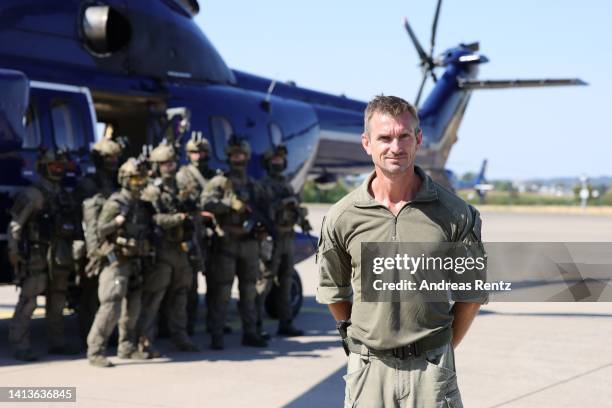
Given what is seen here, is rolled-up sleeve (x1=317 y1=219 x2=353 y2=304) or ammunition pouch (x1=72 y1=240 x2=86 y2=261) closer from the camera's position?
rolled-up sleeve (x1=317 y1=219 x2=353 y2=304)

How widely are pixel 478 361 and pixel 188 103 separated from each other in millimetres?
4216

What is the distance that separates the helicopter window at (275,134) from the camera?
10.9 metres

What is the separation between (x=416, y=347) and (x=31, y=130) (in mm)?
5895

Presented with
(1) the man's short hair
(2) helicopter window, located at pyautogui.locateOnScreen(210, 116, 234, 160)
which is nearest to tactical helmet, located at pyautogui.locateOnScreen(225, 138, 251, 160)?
(2) helicopter window, located at pyautogui.locateOnScreen(210, 116, 234, 160)

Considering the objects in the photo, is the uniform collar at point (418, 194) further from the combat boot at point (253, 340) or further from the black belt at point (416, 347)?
the combat boot at point (253, 340)

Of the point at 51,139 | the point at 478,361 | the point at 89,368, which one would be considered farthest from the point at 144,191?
the point at 478,361

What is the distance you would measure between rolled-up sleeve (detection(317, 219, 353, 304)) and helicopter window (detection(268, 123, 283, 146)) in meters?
7.73

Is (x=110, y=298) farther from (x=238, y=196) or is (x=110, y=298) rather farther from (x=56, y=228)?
(x=238, y=196)

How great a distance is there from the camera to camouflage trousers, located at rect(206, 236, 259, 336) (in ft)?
28.2

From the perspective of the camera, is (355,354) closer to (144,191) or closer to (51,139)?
(144,191)

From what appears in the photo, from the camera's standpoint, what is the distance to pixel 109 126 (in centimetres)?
1038

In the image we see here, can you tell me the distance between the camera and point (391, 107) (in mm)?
2955

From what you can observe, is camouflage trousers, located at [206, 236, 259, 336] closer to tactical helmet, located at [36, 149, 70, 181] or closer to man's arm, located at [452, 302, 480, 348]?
tactical helmet, located at [36, 149, 70, 181]

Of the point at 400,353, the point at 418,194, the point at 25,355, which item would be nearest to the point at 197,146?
the point at 25,355
